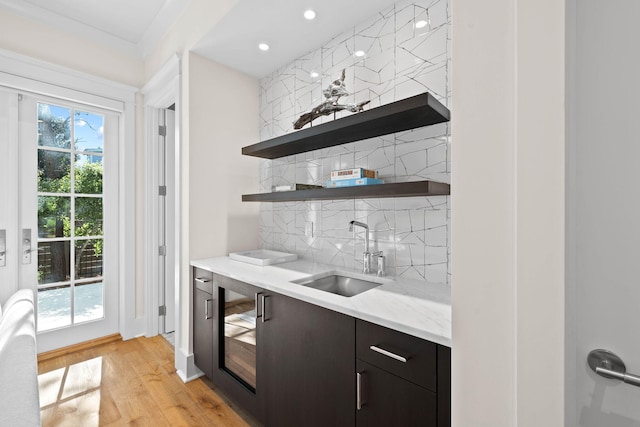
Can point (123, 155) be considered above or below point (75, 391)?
above

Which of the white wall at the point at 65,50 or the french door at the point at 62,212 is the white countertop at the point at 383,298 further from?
the white wall at the point at 65,50

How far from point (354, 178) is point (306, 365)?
3.13 feet

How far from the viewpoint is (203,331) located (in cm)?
206

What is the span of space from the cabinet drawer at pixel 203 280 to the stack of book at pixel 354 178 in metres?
1.05

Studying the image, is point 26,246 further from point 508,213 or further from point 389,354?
point 508,213

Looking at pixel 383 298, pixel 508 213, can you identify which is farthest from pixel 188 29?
pixel 508 213

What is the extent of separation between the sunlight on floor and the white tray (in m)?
1.21

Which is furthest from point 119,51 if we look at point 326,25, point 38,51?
point 326,25

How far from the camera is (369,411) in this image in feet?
3.59

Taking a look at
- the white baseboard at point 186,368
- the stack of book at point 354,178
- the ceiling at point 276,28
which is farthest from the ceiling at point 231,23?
the white baseboard at point 186,368

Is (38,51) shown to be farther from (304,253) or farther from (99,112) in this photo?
(304,253)

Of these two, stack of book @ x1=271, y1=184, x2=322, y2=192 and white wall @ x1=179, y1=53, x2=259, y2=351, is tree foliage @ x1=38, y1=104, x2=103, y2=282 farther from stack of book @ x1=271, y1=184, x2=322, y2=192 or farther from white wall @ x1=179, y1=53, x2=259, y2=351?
stack of book @ x1=271, y1=184, x2=322, y2=192

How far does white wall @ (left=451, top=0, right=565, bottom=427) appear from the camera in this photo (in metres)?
0.67

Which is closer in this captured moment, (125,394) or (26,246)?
(125,394)
